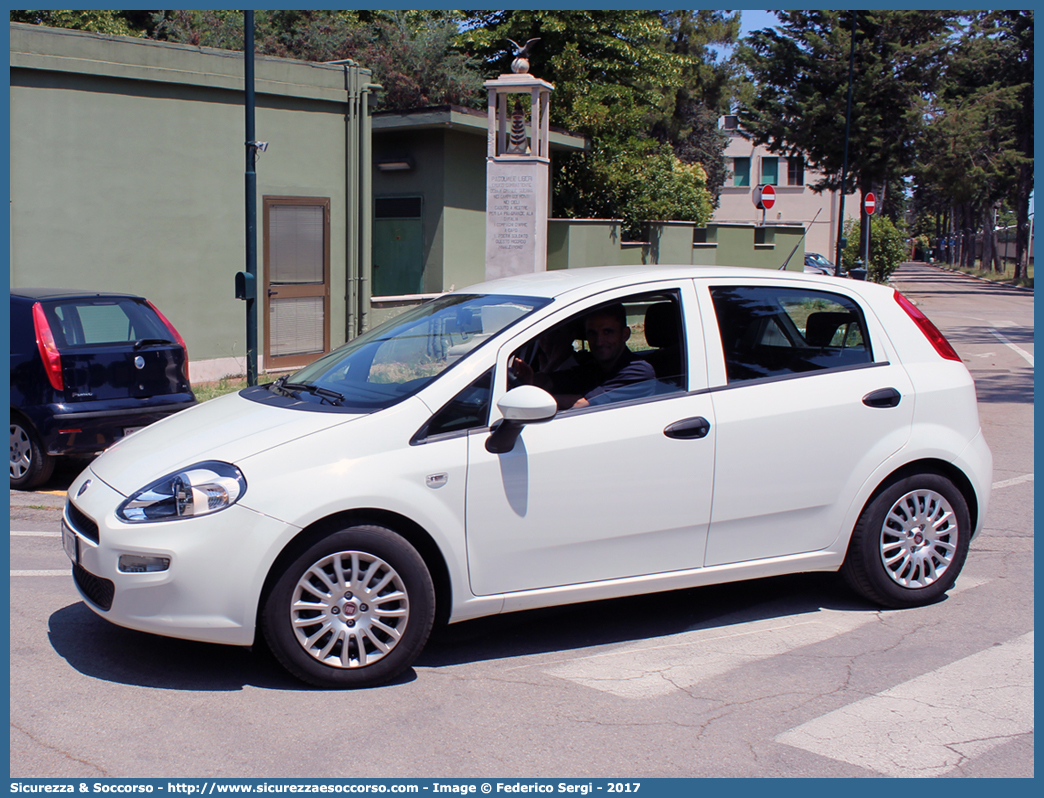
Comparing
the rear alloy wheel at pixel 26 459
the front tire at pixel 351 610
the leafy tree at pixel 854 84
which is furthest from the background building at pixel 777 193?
the front tire at pixel 351 610

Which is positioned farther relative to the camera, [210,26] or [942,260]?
[942,260]

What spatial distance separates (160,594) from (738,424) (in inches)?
104

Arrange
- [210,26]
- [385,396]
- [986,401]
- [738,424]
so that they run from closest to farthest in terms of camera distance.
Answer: [385,396] → [738,424] → [986,401] → [210,26]

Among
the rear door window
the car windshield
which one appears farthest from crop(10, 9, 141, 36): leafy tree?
the rear door window

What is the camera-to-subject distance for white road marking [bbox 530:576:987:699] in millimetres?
4430

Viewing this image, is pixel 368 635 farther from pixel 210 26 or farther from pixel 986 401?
pixel 210 26

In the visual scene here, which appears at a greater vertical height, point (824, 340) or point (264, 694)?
point (824, 340)

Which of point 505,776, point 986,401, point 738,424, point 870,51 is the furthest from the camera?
point 870,51

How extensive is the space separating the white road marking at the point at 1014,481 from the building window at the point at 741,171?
205ft

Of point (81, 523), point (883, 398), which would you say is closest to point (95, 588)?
point (81, 523)

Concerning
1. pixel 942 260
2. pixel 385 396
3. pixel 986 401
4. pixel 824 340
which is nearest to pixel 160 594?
pixel 385 396

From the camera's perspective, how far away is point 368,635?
14.0 feet

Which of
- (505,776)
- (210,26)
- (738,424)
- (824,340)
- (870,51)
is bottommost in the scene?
(505,776)

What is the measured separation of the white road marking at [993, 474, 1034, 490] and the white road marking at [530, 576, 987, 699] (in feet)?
12.4
